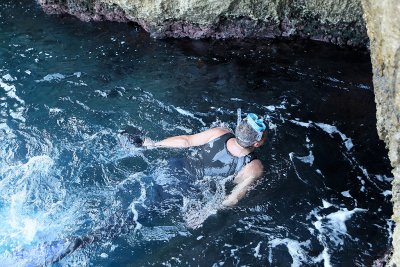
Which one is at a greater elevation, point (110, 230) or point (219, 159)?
point (219, 159)

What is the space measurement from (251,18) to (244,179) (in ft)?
19.9

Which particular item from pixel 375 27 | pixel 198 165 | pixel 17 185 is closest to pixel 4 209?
pixel 17 185

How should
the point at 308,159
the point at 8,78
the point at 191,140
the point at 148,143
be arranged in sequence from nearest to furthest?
the point at 191,140 < the point at 148,143 < the point at 308,159 < the point at 8,78

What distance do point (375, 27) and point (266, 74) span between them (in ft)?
16.3

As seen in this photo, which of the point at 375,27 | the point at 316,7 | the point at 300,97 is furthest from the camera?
the point at 316,7

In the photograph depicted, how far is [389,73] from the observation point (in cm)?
367

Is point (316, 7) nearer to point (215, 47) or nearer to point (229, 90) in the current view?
point (215, 47)

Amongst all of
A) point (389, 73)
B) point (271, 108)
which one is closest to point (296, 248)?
point (389, 73)

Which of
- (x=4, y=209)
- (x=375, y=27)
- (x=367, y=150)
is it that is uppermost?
(x=375, y=27)

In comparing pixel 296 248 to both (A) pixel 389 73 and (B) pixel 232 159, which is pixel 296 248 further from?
(A) pixel 389 73

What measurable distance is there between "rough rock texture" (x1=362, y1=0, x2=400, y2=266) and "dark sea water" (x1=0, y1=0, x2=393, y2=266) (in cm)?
176

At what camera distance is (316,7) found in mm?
9570

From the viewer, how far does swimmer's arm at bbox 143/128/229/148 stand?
17.0 ft

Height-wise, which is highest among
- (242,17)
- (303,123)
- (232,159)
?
(242,17)
